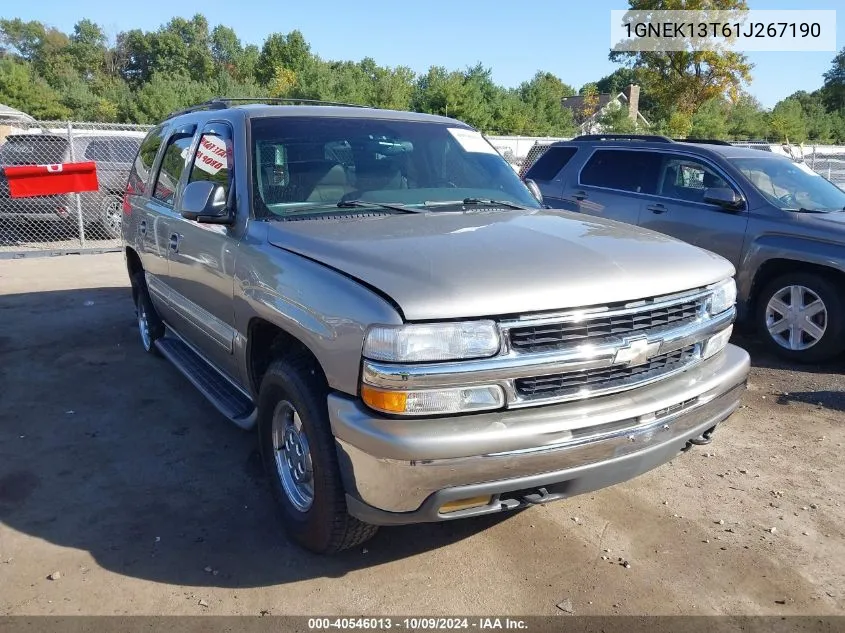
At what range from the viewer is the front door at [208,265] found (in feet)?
12.0

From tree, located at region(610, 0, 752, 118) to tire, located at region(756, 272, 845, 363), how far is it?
29278 millimetres

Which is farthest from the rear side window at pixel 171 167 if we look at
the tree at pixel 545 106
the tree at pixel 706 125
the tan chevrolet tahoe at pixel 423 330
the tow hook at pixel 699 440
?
the tree at pixel 545 106

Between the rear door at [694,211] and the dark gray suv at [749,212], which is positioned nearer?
the dark gray suv at [749,212]

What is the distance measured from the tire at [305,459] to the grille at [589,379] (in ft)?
2.62

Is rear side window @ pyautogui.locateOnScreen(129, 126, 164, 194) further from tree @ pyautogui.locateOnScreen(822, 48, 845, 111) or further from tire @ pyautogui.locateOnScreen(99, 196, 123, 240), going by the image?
tree @ pyautogui.locateOnScreen(822, 48, 845, 111)

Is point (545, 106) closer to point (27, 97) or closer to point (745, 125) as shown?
point (745, 125)

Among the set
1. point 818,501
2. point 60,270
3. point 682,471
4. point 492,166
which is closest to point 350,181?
point 492,166

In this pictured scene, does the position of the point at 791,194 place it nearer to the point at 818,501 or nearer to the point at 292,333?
the point at 818,501

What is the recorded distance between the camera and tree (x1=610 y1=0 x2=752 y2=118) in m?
31.9

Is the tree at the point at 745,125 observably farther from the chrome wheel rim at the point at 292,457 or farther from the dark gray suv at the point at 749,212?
the chrome wheel rim at the point at 292,457

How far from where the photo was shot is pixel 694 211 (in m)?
6.63

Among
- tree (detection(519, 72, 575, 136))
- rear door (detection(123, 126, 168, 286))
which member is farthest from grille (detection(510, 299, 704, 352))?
tree (detection(519, 72, 575, 136))

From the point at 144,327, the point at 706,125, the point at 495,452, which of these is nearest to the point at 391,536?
the point at 495,452

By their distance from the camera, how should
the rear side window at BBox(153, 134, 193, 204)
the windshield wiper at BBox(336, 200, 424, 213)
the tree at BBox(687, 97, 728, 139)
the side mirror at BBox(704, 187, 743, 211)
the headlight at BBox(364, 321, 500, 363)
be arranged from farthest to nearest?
the tree at BBox(687, 97, 728, 139) < the side mirror at BBox(704, 187, 743, 211) < the rear side window at BBox(153, 134, 193, 204) < the windshield wiper at BBox(336, 200, 424, 213) < the headlight at BBox(364, 321, 500, 363)
